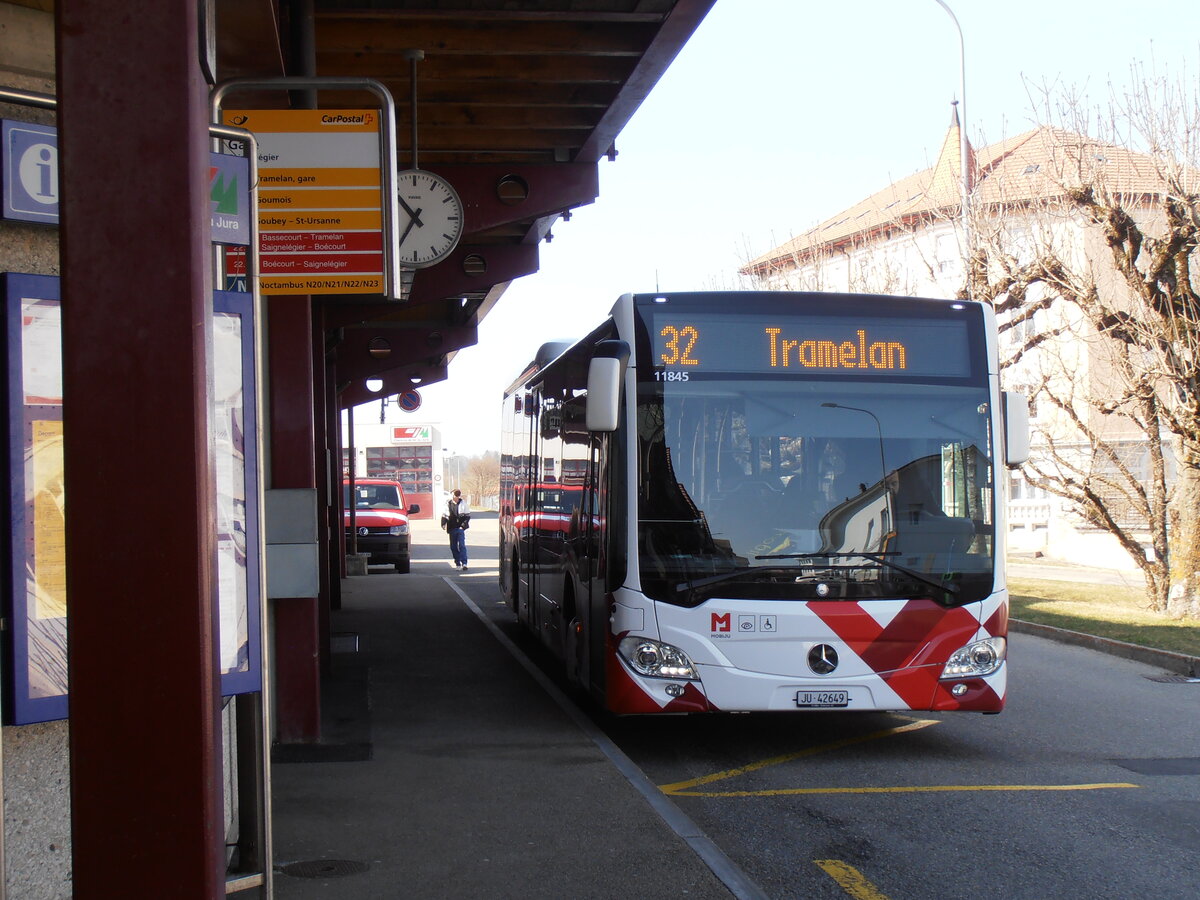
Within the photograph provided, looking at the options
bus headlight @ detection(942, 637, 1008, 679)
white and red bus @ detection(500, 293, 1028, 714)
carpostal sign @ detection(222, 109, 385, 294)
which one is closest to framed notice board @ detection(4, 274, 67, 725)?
carpostal sign @ detection(222, 109, 385, 294)

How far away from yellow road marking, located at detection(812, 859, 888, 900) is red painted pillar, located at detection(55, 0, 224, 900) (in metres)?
3.53

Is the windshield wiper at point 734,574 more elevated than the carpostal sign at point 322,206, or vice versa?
the carpostal sign at point 322,206

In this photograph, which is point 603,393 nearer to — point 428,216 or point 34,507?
point 428,216

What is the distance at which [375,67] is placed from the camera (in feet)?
33.7

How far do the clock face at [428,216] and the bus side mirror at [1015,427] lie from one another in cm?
470

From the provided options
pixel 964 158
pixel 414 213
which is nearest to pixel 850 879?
pixel 414 213

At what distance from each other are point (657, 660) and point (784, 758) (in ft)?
4.00

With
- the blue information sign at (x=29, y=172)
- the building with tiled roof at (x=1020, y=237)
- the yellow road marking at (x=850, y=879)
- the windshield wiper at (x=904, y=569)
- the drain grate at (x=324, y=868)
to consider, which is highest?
the building with tiled roof at (x=1020, y=237)

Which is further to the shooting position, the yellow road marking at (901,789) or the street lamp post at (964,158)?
the street lamp post at (964,158)

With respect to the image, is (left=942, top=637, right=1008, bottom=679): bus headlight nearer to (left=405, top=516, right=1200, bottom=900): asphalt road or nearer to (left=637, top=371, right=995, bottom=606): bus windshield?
(left=637, top=371, right=995, bottom=606): bus windshield

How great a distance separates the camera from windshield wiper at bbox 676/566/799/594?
818 cm

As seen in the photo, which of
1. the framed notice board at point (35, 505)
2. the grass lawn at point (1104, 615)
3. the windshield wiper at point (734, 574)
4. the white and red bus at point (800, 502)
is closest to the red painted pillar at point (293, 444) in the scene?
the white and red bus at point (800, 502)

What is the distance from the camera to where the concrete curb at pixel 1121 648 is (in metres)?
12.5

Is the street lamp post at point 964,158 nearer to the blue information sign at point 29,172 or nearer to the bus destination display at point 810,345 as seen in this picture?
the bus destination display at point 810,345
